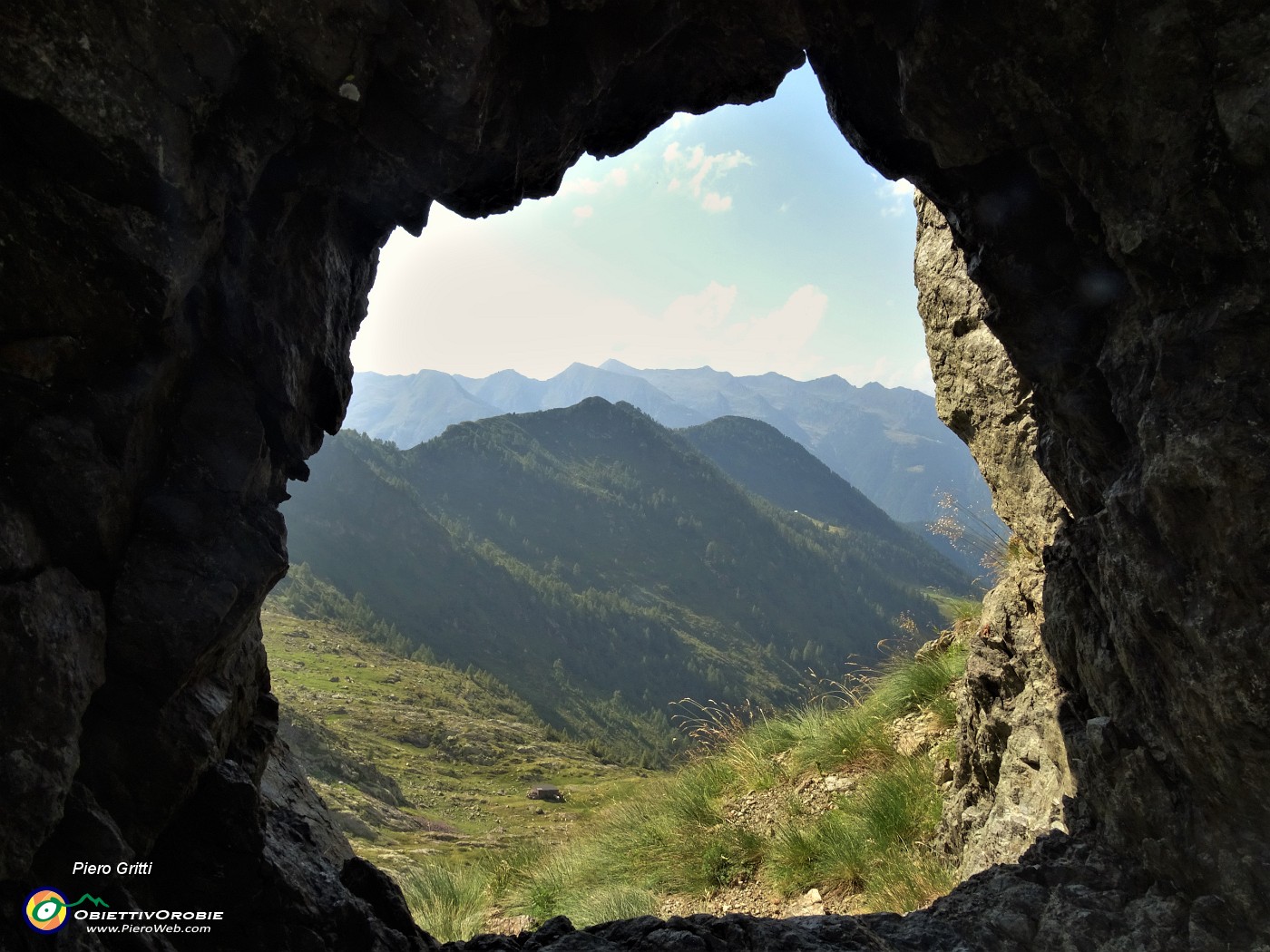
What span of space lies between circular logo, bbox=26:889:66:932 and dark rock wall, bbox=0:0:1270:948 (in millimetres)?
68

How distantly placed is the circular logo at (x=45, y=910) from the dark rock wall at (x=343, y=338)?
0.22 ft

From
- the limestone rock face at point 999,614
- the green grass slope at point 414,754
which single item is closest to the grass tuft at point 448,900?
the green grass slope at point 414,754

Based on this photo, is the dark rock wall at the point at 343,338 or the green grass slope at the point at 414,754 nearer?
the dark rock wall at the point at 343,338

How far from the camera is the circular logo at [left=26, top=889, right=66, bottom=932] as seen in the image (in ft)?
11.0

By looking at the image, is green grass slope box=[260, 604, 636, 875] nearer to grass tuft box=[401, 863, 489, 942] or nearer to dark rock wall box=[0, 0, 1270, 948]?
grass tuft box=[401, 863, 489, 942]

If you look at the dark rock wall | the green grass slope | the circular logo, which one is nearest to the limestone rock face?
the dark rock wall

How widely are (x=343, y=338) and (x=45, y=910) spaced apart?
377cm

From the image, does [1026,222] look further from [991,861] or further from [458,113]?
[991,861]

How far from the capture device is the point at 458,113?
15.5 feet

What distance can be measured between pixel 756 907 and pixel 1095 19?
8456 mm

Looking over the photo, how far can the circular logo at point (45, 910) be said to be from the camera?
335 cm

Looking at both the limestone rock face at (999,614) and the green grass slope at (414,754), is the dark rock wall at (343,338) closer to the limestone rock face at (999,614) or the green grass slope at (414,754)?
the limestone rock face at (999,614)

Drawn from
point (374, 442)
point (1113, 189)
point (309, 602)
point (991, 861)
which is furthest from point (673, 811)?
point (374, 442)

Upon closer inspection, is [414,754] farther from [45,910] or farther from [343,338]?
[45,910]
